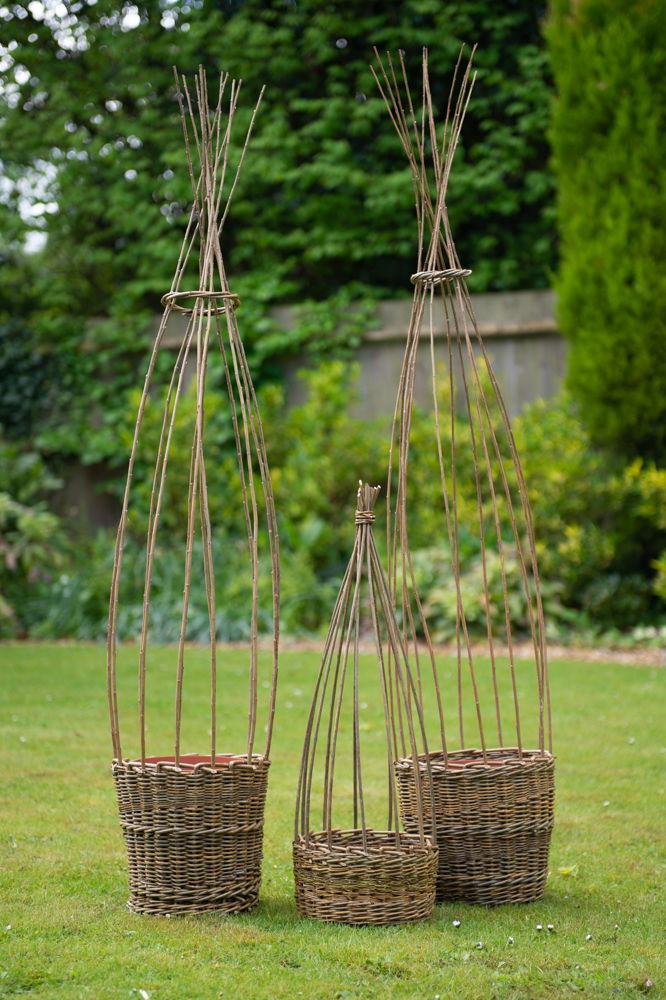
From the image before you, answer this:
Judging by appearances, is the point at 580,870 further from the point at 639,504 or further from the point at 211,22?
the point at 211,22

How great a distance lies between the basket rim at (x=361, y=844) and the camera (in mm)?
2822

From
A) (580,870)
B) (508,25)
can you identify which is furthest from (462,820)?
(508,25)

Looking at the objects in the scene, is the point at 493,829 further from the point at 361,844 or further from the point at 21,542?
the point at 21,542

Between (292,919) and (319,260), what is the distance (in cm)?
790

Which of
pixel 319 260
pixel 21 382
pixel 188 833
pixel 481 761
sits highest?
pixel 319 260

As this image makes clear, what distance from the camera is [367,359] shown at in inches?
364

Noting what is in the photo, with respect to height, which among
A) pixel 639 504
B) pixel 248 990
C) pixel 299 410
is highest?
pixel 299 410

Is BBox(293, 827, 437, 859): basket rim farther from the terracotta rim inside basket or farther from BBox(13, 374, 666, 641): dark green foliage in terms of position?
BBox(13, 374, 666, 641): dark green foliage

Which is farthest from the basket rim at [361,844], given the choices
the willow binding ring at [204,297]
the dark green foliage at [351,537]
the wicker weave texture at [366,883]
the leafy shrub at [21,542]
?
the leafy shrub at [21,542]

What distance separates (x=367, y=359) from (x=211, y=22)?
11.2 ft

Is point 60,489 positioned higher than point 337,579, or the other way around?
point 60,489

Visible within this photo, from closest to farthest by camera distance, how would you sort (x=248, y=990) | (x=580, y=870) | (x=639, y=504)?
(x=248, y=990) → (x=580, y=870) → (x=639, y=504)

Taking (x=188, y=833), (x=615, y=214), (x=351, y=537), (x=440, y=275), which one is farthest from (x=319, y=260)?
(x=188, y=833)

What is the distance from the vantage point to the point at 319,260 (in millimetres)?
10047
